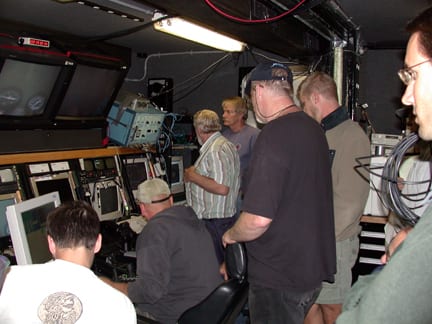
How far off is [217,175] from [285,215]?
1.35 m

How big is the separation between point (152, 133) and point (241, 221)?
2.19 meters

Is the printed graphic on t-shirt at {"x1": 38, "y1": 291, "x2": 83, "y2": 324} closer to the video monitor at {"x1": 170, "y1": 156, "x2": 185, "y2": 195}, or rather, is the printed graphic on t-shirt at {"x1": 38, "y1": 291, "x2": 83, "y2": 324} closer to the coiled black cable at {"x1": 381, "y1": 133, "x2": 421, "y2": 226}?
the coiled black cable at {"x1": 381, "y1": 133, "x2": 421, "y2": 226}

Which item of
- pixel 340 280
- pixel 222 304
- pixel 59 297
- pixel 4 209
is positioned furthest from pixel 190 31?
pixel 59 297

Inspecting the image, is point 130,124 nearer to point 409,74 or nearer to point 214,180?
point 214,180

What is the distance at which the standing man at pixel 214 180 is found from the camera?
10.1ft

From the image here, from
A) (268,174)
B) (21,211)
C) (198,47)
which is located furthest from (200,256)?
(198,47)

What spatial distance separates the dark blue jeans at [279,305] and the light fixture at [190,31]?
1.86 meters

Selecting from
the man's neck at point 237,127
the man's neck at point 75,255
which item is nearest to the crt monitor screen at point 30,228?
the man's neck at point 75,255

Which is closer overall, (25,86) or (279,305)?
(279,305)

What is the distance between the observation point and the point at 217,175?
10.1 feet

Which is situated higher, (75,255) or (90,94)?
(90,94)

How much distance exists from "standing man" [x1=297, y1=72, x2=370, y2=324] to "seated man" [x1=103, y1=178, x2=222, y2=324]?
701 millimetres

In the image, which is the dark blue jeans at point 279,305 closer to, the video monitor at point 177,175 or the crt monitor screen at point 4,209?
the crt monitor screen at point 4,209

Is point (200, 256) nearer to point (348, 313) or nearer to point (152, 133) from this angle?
point (348, 313)
